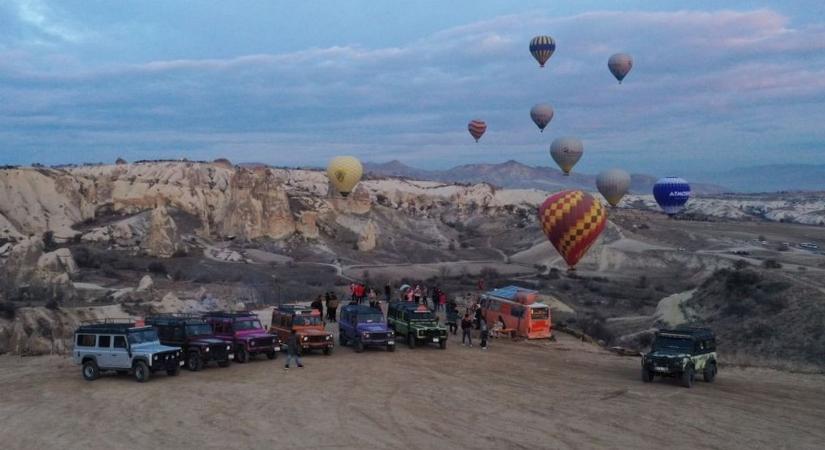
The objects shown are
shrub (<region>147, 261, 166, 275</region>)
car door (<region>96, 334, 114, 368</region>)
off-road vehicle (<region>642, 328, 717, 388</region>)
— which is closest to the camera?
off-road vehicle (<region>642, 328, 717, 388</region>)

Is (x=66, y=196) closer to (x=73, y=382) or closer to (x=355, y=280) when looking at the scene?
(x=355, y=280)

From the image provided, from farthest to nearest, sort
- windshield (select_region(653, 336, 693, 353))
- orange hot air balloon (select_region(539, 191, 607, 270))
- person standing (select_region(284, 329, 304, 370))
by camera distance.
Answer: orange hot air balloon (select_region(539, 191, 607, 270))
person standing (select_region(284, 329, 304, 370))
windshield (select_region(653, 336, 693, 353))

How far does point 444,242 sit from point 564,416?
3113 inches

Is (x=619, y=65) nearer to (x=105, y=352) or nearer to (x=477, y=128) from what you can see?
(x=477, y=128)

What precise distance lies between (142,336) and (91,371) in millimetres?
1776

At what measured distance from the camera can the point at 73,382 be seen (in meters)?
23.9

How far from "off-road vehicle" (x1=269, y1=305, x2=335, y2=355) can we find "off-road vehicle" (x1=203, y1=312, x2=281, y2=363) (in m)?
0.96

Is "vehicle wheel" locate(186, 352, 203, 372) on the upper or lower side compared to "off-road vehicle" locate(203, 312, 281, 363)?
lower

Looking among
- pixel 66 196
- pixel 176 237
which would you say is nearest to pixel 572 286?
pixel 176 237

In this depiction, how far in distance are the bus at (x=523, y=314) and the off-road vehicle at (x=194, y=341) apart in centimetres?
1282

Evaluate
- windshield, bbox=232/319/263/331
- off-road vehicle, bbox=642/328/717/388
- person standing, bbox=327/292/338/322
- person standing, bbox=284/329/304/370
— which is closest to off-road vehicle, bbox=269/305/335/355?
windshield, bbox=232/319/263/331

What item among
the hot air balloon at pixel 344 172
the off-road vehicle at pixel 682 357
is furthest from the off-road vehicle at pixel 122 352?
the hot air balloon at pixel 344 172

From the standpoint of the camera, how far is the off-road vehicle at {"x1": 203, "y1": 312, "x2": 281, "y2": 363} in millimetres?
27016

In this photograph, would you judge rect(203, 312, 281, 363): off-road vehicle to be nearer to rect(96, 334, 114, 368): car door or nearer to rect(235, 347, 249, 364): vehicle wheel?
rect(235, 347, 249, 364): vehicle wheel
